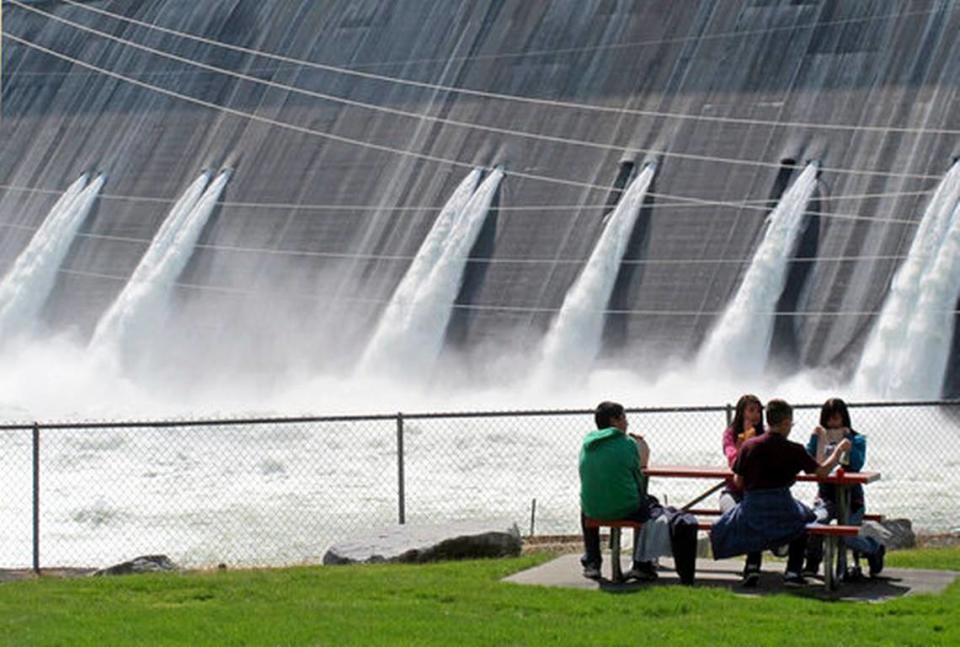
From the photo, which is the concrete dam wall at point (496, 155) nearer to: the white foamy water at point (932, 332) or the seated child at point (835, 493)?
the white foamy water at point (932, 332)

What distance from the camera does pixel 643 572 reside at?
1187 cm

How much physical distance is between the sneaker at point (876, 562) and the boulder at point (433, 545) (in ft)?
9.25

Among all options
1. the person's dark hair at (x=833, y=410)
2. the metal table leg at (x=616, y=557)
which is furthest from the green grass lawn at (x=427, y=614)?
the person's dark hair at (x=833, y=410)

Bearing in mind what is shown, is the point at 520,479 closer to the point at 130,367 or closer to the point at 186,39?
the point at 130,367

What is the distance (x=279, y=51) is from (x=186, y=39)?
3188 mm

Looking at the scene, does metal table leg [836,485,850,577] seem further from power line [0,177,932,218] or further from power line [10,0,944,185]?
power line [10,0,944,185]

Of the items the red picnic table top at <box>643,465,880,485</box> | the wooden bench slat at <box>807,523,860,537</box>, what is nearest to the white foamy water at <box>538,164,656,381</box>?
the red picnic table top at <box>643,465,880,485</box>

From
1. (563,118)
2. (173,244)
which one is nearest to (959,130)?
(563,118)

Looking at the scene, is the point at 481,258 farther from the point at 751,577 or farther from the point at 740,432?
the point at 751,577

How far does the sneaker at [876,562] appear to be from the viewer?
11789 millimetres

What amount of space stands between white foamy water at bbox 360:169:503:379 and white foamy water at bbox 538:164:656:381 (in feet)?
7.79

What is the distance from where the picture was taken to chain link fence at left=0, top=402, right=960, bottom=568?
1877cm

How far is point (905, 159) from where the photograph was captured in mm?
30266

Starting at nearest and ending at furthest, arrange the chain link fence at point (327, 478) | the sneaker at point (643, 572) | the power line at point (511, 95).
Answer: the sneaker at point (643, 572) < the chain link fence at point (327, 478) < the power line at point (511, 95)
